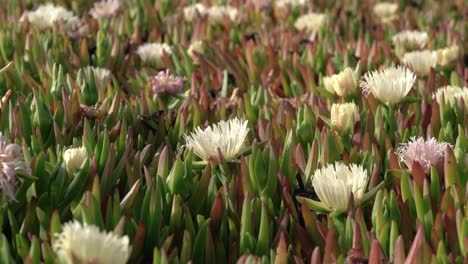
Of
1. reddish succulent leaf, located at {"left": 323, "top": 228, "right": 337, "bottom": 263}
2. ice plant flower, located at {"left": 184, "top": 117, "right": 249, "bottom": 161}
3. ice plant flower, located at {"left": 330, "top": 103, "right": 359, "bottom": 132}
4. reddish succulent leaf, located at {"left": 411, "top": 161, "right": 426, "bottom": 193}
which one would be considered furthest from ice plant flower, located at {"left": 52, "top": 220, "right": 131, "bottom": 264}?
ice plant flower, located at {"left": 330, "top": 103, "right": 359, "bottom": 132}

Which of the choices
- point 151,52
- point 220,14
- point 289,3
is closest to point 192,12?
point 220,14

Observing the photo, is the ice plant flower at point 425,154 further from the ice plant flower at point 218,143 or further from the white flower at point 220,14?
the white flower at point 220,14

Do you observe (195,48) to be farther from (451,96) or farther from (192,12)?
(451,96)

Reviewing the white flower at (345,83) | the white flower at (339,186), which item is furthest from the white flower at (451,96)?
the white flower at (339,186)

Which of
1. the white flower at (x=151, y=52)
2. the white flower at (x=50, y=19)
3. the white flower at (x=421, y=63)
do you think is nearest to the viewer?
the white flower at (x=421, y=63)

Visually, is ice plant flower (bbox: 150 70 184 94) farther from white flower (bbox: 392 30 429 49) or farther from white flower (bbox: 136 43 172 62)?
white flower (bbox: 392 30 429 49)

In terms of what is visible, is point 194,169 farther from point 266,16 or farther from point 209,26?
point 266,16
